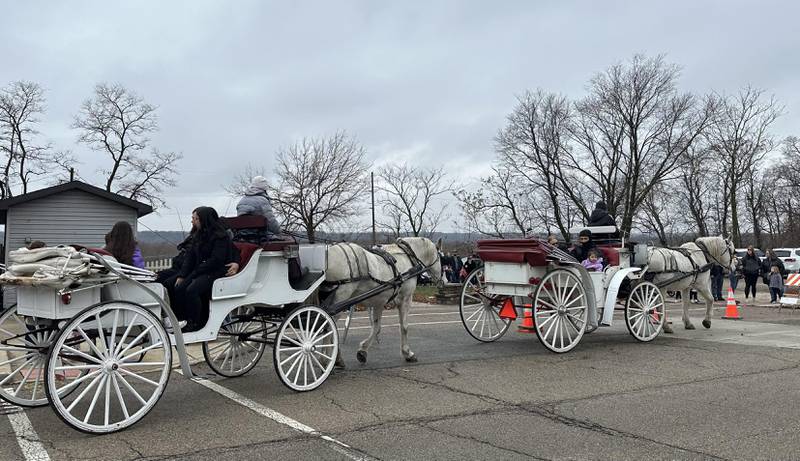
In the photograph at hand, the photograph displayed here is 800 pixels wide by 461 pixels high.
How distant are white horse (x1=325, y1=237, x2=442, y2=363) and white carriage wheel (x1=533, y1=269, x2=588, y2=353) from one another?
177 centimetres

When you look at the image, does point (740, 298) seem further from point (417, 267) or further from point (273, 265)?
point (273, 265)

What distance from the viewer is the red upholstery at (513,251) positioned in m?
9.50

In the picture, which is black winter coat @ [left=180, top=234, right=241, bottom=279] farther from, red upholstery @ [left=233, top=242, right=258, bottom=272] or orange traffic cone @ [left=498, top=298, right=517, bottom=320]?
orange traffic cone @ [left=498, top=298, right=517, bottom=320]

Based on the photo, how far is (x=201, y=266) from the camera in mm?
6719

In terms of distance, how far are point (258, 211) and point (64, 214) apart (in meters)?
12.6

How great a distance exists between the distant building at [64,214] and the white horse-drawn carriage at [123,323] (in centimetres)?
1001

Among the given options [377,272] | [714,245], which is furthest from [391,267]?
[714,245]

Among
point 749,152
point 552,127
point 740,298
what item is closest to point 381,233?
point 552,127

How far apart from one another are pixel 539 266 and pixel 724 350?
3246mm

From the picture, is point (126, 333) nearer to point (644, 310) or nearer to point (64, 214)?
point (644, 310)

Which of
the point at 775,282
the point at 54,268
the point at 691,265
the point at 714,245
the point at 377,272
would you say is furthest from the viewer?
the point at 775,282

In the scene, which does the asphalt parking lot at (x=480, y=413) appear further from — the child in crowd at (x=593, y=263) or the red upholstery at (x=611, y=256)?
the red upholstery at (x=611, y=256)

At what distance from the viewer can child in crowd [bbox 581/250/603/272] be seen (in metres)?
10.3

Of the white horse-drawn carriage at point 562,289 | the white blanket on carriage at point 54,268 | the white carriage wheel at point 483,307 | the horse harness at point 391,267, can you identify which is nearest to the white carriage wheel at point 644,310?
the white horse-drawn carriage at point 562,289
